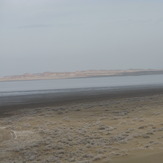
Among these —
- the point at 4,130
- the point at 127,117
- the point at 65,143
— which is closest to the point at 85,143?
the point at 65,143

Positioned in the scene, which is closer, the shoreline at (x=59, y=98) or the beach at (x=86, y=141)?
the beach at (x=86, y=141)

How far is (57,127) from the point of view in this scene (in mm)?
18109

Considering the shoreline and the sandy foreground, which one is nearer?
the sandy foreground

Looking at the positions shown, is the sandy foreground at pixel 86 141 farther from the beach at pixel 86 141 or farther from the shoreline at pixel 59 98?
the shoreline at pixel 59 98

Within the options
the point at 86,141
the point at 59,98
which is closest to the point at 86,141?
the point at 86,141

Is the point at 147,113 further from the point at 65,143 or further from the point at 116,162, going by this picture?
the point at 116,162

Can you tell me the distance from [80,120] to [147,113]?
4630 millimetres

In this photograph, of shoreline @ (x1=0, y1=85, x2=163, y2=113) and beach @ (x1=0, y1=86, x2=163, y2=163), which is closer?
beach @ (x1=0, y1=86, x2=163, y2=163)

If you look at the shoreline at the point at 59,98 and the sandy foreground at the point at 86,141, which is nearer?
the sandy foreground at the point at 86,141

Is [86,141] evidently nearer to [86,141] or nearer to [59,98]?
[86,141]

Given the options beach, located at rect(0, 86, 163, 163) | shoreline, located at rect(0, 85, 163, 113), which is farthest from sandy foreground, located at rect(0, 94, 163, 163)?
shoreline, located at rect(0, 85, 163, 113)

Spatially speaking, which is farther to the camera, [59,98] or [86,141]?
[59,98]

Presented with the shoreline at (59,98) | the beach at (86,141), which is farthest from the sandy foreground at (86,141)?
the shoreline at (59,98)

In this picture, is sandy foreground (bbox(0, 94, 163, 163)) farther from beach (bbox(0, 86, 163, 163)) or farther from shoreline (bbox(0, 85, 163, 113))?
shoreline (bbox(0, 85, 163, 113))
